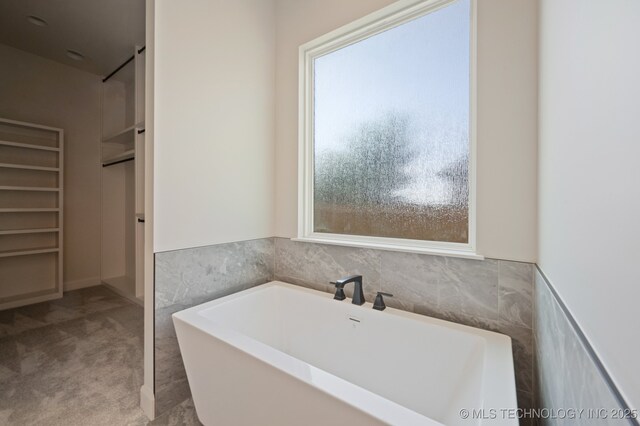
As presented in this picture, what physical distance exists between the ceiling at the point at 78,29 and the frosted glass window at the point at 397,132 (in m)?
2.07

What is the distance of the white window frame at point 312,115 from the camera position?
1.46 meters

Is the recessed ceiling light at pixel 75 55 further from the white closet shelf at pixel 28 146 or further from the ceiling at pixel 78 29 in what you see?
the white closet shelf at pixel 28 146

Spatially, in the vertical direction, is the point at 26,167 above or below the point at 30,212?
above

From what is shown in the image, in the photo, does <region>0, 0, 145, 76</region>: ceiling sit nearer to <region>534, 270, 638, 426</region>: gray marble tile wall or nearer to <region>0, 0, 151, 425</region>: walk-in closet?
<region>0, 0, 151, 425</region>: walk-in closet

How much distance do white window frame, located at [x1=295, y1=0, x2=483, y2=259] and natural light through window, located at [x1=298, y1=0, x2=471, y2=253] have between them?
0.03 metres

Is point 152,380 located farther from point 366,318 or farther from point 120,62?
point 120,62

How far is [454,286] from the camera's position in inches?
58.4

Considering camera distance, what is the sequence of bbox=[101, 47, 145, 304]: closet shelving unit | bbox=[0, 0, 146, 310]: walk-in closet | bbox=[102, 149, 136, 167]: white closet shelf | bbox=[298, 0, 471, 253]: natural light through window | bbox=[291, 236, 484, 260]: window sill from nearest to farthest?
bbox=[291, 236, 484, 260]: window sill, bbox=[298, 0, 471, 253]: natural light through window, bbox=[0, 0, 146, 310]: walk-in closet, bbox=[102, 149, 136, 167]: white closet shelf, bbox=[101, 47, 145, 304]: closet shelving unit

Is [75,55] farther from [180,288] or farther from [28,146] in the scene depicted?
[180,288]

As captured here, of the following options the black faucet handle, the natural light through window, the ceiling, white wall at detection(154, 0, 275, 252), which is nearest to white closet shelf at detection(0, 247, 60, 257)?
the ceiling

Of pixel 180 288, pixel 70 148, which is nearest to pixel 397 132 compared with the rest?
pixel 180 288

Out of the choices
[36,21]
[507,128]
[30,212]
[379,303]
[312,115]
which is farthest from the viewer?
[30,212]

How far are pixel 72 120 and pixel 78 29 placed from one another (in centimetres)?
128

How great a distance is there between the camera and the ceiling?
2.55 m
